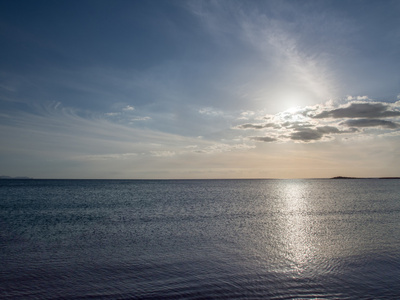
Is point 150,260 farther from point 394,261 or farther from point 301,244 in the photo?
point 394,261

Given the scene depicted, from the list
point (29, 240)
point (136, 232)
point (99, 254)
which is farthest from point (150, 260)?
point (29, 240)

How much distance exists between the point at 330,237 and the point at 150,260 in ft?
59.9

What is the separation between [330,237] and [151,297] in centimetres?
2072

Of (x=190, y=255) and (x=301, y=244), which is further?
(x=301, y=244)

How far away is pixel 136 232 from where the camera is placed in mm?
29250

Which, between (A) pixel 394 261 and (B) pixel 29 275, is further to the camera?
(A) pixel 394 261

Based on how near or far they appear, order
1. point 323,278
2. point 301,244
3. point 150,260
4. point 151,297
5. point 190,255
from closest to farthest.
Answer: point 151,297, point 323,278, point 150,260, point 190,255, point 301,244

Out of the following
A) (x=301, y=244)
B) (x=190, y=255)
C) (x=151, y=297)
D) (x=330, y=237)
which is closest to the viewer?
(x=151, y=297)

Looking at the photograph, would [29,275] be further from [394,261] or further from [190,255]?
[394,261]

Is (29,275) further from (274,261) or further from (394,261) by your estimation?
(394,261)

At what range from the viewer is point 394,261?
63.3ft

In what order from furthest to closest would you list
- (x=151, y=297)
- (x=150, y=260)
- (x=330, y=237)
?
(x=330, y=237) → (x=150, y=260) → (x=151, y=297)

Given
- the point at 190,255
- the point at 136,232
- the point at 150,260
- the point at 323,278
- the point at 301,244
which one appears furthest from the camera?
the point at 136,232

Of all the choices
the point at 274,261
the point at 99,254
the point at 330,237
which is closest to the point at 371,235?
the point at 330,237
